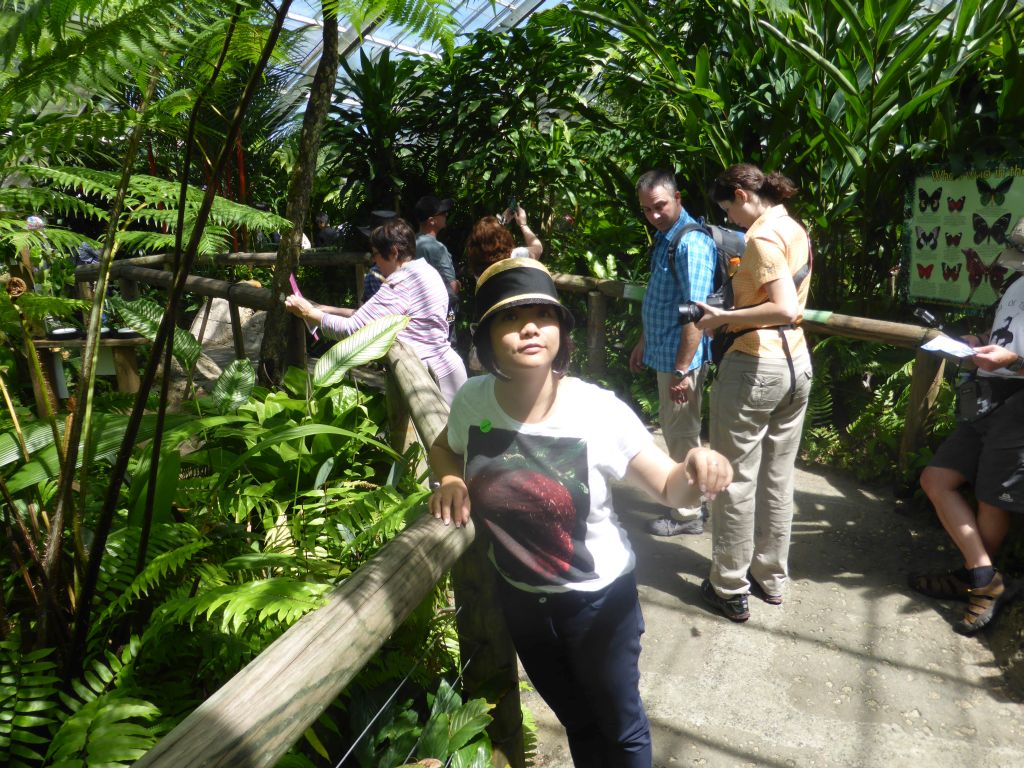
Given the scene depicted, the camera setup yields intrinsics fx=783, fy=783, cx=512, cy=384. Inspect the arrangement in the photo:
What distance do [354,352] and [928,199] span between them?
10.1ft

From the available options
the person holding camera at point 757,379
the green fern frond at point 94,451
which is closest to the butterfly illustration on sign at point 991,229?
the person holding camera at point 757,379

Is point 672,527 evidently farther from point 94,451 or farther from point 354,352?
point 94,451

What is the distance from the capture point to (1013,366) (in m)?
2.71

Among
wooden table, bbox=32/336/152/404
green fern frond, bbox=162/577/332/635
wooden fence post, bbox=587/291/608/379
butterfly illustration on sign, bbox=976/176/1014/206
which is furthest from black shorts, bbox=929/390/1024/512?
wooden table, bbox=32/336/152/404

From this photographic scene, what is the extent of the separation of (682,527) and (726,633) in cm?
86

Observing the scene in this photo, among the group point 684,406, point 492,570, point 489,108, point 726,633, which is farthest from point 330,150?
point 492,570

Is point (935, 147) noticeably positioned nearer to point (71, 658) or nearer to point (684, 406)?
point (684, 406)

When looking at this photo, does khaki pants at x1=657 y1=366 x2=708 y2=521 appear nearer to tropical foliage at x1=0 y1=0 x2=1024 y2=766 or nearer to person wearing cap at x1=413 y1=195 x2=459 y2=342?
tropical foliage at x1=0 y1=0 x2=1024 y2=766

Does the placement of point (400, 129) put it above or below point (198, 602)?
above

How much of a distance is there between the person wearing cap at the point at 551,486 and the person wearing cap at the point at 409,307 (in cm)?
175

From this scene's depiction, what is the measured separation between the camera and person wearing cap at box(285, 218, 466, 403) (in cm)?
337

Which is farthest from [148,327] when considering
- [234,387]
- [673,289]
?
[673,289]

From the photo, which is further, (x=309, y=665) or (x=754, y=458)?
(x=754, y=458)

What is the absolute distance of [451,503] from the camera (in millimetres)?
1553
